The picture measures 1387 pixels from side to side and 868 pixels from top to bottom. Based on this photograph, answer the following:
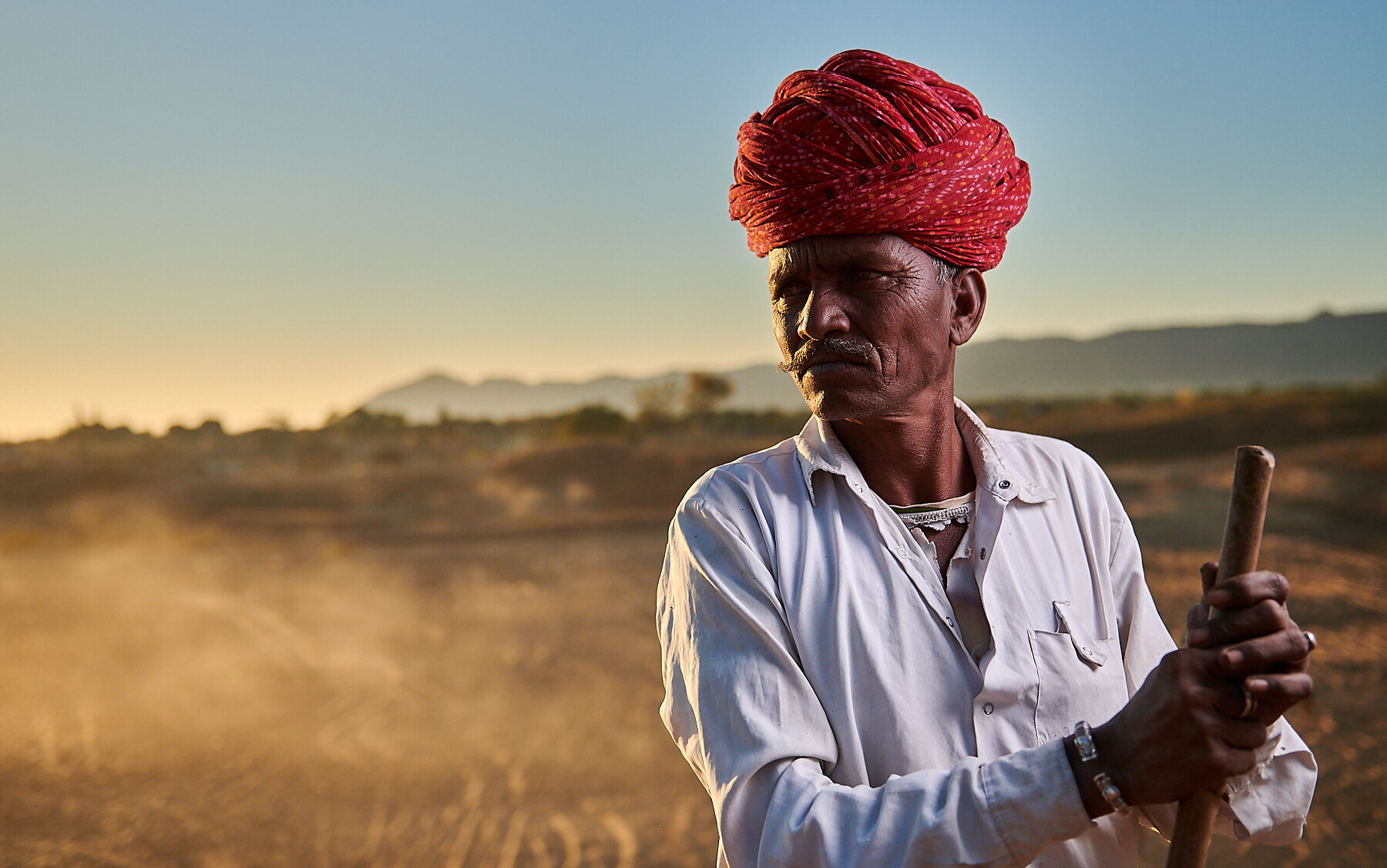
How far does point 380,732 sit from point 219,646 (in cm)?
421

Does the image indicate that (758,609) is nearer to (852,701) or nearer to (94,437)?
(852,701)

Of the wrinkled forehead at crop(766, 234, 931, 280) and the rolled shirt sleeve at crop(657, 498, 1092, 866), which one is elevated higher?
the wrinkled forehead at crop(766, 234, 931, 280)

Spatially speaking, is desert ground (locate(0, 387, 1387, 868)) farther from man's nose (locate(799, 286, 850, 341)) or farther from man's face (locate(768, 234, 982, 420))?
man's nose (locate(799, 286, 850, 341))

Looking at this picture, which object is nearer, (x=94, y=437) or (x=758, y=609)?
(x=758, y=609)

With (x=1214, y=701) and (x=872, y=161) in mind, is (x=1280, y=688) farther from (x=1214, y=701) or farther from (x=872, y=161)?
(x=872, y=161)

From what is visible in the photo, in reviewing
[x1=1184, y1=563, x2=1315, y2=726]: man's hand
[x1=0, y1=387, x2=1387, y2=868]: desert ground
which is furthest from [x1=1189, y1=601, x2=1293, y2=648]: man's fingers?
[x1=0, y1=387, x2=1387, y2=868]: desert ground

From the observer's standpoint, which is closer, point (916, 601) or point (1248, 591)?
point (1248, 591)

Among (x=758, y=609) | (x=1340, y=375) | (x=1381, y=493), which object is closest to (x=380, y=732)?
(x=758, y=609)

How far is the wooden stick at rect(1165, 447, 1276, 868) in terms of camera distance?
1499 mm

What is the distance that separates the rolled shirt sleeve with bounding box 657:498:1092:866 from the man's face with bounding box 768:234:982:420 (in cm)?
36

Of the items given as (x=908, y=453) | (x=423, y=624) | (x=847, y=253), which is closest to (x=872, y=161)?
(x=847, y=253)

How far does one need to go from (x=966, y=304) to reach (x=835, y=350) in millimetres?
406

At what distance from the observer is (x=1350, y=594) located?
40.2ft

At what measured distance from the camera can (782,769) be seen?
1572 millimetres
